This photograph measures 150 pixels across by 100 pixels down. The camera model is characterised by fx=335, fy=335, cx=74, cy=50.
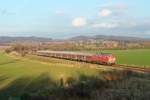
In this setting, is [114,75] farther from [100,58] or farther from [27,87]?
[100,58]

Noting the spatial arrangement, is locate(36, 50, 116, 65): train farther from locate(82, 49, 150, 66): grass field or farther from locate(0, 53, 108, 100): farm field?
locate(0, 53, 108, 100): farm field

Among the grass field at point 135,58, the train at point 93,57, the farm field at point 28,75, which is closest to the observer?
the farm field at point 28,75

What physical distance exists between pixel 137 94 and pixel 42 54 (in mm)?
97085

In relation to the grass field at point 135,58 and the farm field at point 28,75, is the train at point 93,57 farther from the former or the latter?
the farm field at point 28,75

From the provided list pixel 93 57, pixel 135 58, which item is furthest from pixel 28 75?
pixel 135 58

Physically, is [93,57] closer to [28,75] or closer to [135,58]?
[135,58]

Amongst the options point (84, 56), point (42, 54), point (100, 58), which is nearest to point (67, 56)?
point (84, 56)

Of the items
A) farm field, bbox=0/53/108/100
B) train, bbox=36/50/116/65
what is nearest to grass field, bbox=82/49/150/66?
train, bbox=36/50/116/65

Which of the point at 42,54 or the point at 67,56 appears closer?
the point at 67,56

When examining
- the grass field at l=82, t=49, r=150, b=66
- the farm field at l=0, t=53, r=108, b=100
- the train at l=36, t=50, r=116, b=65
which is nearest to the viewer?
the farm field at l=0, t=53, r=108, b=100

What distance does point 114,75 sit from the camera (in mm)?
38188

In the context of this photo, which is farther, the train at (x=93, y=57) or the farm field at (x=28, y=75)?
the train at (x=93, y=57)

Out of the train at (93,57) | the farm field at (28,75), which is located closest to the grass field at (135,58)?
the train at (93,57)

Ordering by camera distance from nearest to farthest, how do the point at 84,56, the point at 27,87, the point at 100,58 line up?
the point at 27,87, the point at 100,58, the point at 84,56
